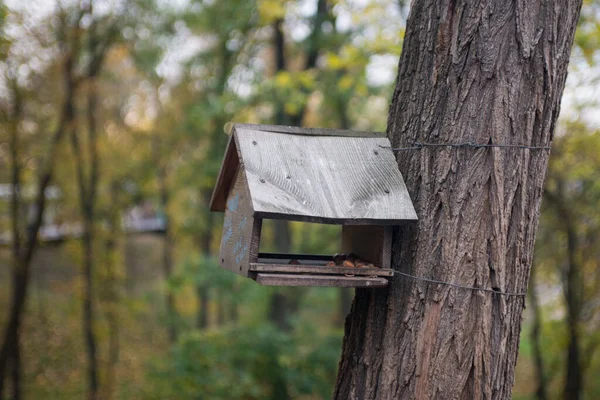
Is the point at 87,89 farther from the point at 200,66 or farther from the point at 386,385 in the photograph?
the point at 386,385

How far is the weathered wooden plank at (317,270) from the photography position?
2.08 metres

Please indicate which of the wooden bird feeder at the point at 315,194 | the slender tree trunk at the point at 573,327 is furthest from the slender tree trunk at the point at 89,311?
the wooden bird feeder at the point at 315,194

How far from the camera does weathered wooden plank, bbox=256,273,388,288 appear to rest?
2045 mm

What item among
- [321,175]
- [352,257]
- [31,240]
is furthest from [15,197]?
[321,175]

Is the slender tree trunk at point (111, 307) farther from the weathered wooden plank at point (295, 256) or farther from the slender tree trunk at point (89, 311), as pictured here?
the weathered wooden plank at point (295, 256)

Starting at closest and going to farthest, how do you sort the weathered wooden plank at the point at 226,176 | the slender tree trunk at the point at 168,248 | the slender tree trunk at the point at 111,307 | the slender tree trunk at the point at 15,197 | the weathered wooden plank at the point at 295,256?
the weathered wooden plank at the point at 226,176
the weathered wooden plank at the point at 295,256
the slender tree trunk at the point at 15,197
the slender tree trunk at the point at 111,307
the slender tree trunk at the point at 168,248

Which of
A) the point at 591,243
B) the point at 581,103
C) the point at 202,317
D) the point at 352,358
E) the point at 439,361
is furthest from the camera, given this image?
the point at 202,317

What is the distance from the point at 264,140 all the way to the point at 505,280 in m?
1.02

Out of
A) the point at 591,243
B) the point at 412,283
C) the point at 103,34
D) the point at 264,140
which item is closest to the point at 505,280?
the point at 412,283

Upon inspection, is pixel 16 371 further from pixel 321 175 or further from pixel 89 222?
pixel 321 175

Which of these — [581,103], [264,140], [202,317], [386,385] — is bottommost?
[202,317]

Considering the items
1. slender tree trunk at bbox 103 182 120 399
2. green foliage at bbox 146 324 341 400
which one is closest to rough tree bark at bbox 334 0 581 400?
green foliage at bbox 146 324 341 400

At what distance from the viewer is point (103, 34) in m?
9.80

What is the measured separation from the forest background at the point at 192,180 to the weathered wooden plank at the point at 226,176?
2.96m
